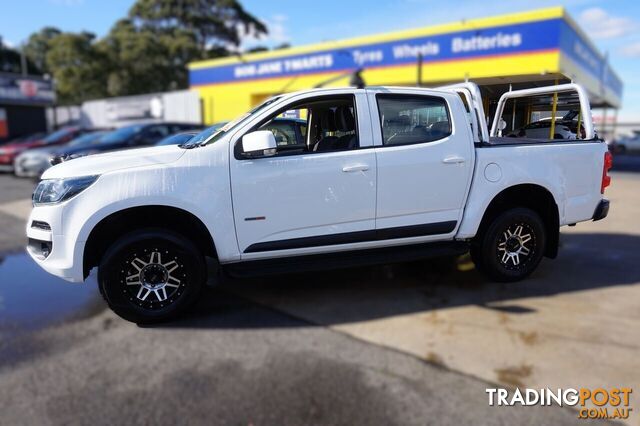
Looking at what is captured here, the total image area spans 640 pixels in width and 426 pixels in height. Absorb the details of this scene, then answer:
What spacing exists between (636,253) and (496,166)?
6590 mm

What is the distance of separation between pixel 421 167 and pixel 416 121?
7.8 inches

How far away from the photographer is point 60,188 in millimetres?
1184

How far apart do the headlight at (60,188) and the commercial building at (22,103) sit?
116 feet

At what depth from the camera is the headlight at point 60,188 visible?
3.79ft

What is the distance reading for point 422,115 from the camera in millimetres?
1672

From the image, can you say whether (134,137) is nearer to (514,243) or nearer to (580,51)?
(580,51)

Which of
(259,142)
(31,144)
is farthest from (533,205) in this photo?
(31,144)

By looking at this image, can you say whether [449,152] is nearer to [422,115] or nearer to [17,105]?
[422,115]

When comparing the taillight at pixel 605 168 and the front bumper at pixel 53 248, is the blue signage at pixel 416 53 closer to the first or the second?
the taillight at pixel 605 168

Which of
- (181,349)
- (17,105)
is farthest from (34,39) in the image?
(181,349)

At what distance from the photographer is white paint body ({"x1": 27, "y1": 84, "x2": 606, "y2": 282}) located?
1197mm

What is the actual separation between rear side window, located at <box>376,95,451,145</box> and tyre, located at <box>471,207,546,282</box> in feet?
1.40

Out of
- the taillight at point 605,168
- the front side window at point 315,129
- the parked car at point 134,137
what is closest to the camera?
the taillight at point 605,168

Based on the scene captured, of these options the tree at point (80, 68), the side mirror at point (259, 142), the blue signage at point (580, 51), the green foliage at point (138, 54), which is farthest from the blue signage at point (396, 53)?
the tree at point (80, 68)
